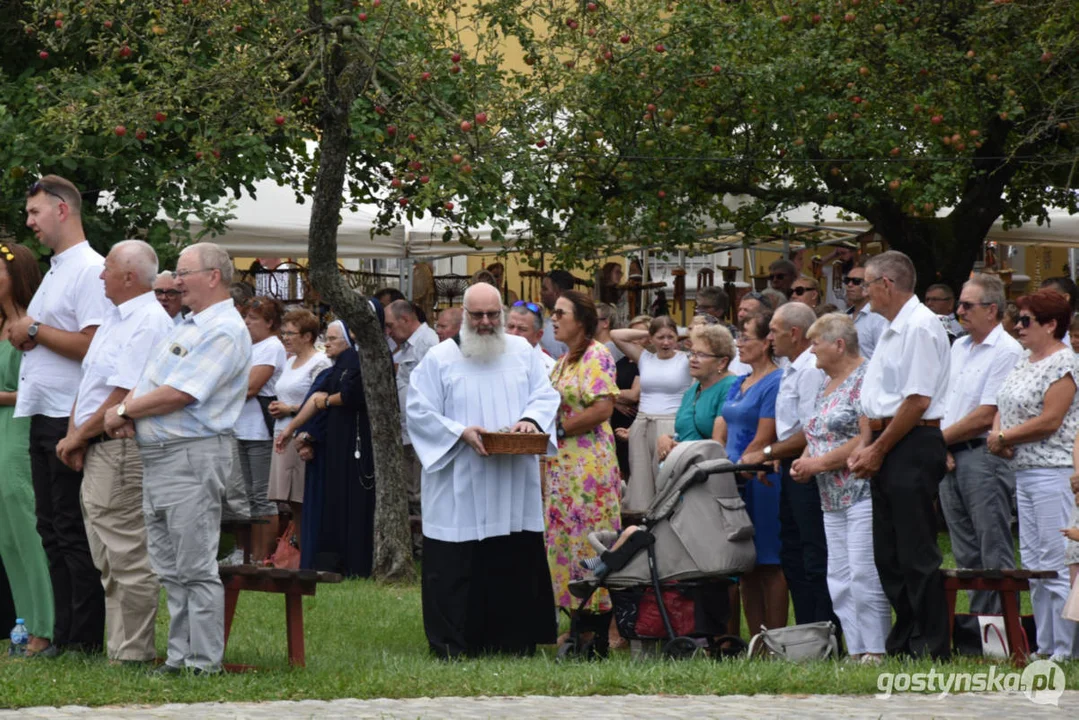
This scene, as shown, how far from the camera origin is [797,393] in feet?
30.7

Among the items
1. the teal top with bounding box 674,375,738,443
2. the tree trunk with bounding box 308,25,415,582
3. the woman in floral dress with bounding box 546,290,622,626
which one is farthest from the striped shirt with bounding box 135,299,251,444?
the tree trunk with bounding box 308,25,415,582

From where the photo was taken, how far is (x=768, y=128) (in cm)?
1703

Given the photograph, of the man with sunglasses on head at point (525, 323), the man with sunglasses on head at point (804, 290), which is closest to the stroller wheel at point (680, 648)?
the man with sunglasses on head at point (525, 323)

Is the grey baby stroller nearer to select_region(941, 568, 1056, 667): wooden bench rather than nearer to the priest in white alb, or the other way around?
the priest in white alb

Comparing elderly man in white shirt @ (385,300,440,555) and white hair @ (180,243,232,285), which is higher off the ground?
white hair @ (180,243,232,285)

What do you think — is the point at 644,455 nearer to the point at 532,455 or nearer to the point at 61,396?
the point at 532,455

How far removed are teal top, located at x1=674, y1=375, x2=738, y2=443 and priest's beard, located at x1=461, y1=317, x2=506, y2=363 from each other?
4.49 feet

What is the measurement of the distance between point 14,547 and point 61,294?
4.82 feet

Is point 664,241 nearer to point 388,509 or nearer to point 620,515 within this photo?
point 388,509

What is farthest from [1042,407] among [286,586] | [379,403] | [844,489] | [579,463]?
[379,403]

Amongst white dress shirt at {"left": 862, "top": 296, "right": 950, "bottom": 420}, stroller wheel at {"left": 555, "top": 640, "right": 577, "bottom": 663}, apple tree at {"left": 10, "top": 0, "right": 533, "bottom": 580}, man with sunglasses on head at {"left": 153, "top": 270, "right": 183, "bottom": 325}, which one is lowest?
stroller wheel at {"left": 555, "top": 640, "right": 577, "bottom": 663}

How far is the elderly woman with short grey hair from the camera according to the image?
28.2 feet

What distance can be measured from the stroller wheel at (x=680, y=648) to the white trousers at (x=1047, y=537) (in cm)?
180

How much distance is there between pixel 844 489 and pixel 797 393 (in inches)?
32.0
